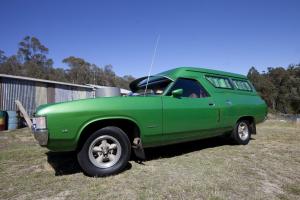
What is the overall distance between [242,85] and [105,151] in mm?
4565

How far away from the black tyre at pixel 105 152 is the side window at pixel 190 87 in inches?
60.2

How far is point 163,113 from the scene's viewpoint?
404cm

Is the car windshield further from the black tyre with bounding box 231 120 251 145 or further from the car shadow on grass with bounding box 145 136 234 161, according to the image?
the black tyre with bounding box 231 120 251 145

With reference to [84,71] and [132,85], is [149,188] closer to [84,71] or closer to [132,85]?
[132,85]

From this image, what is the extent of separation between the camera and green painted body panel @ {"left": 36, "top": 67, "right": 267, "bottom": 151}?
3.22m

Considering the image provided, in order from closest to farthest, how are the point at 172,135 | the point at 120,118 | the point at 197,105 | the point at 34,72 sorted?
1. the point at 120,118
2. the point at 172,135
3. the point at 197,105
4. the point at 34,72

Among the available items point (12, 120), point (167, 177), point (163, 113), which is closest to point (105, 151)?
point (167, 177)

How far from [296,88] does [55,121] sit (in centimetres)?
6186

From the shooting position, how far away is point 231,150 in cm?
530

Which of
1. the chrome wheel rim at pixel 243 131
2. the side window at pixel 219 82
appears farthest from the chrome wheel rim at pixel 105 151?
the chrome wheel rim at pixel 243 131

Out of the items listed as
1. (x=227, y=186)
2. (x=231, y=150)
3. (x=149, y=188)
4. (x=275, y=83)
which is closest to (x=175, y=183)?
(x=149, y=188)

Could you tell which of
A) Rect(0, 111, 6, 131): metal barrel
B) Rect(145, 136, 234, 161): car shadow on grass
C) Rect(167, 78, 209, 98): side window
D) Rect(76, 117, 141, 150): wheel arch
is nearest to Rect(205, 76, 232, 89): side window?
Rect(167, 78, 209, 98): side window

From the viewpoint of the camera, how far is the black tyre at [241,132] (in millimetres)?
5746

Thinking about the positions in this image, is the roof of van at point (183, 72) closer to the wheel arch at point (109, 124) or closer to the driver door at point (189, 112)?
the driver door at point (189, 112)
